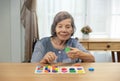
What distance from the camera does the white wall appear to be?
4090 millimetres

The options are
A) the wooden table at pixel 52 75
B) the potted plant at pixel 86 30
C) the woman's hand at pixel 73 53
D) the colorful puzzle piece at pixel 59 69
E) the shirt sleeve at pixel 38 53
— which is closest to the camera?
the wooden table at pixel 52 75

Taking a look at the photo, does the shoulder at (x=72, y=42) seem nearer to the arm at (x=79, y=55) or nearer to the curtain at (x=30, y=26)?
the arm at (x=79, y=55)

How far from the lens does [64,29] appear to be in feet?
6.48

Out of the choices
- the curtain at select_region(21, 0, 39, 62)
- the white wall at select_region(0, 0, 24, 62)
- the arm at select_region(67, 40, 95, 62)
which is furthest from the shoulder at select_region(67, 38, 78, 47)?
the white wall at select_region(0, 0, 24, 62)

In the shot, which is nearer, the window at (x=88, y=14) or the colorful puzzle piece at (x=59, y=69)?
the colorful puzzle piece at (x=59, y=69)

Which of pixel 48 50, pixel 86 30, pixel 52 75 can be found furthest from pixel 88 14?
pixel 52 75

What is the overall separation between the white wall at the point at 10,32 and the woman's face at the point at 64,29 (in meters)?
2.25

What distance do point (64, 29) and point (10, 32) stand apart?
2.40 m

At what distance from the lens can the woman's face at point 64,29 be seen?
1975 mm

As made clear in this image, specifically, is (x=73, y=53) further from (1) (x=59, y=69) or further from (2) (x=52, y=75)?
(2) (x=52, y=75)

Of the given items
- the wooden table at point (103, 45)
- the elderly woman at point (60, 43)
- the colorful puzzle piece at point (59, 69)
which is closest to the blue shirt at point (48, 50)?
the elderly woman at point (60, 43)

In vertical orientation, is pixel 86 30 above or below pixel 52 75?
above

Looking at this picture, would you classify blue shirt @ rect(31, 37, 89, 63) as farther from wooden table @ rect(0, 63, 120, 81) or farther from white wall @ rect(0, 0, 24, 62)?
white wall @ rect(0, 0, 24, 62)

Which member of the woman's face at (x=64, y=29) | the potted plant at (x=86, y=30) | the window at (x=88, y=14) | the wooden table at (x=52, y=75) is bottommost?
the wooden table at (x=52, y=75)
